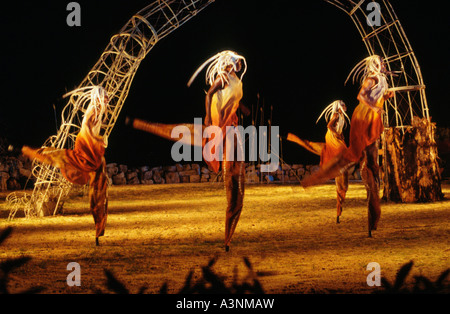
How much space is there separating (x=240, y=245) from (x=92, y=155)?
94.2 inches

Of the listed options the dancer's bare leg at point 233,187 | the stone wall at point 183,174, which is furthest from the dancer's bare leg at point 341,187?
the stone wall at point 183,174

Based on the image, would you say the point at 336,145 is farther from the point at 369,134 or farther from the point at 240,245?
Result: the point at 240,245

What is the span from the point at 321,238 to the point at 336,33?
59.4ft

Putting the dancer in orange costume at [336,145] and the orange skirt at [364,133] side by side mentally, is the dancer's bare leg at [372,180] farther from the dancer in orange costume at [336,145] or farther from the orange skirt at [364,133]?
the dancer in orange costume at [336,145]

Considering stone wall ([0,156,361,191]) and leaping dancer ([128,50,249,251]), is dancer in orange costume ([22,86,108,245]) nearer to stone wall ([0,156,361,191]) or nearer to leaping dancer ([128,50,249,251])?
leaping dancer ([128,50,249,251])

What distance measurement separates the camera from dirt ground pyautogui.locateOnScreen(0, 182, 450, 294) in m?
5.14

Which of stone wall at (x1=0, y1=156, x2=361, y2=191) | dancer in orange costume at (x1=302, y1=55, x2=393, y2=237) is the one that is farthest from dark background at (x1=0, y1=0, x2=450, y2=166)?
dancer in orange costume at (x1=302, y1=55, x2=393, y2=237)

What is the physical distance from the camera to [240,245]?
22.7 ft

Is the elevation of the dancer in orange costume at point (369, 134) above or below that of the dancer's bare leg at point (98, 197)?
above

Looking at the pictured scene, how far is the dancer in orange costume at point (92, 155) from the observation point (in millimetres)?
7000

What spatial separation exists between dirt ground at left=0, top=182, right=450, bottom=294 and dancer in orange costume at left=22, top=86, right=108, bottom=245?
2.02ft

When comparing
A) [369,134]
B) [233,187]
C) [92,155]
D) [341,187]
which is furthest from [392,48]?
[92,155]

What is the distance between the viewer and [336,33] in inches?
930

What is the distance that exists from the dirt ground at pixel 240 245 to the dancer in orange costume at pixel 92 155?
62cm
